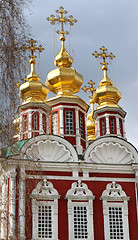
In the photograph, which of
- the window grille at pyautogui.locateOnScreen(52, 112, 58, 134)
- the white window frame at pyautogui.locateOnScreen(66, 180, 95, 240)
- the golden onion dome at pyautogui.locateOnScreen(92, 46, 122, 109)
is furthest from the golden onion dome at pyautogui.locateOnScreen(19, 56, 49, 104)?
the white window frame at pyautogui.locateOnScreen(66, 180, 95, 240)

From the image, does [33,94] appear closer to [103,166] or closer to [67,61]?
[67,61]

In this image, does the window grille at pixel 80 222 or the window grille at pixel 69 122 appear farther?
the window grille at pixel 69 122

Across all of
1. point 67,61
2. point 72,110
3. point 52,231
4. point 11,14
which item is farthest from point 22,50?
point 67,61

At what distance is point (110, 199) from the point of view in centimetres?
1923

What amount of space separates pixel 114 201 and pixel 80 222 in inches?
69.7

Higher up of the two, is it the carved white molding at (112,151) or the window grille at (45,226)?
the carved white molding at (112,151)

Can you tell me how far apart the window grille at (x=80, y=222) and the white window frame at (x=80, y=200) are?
0.50 feet

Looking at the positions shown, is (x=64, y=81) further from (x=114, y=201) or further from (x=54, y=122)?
(x=114, y=201)

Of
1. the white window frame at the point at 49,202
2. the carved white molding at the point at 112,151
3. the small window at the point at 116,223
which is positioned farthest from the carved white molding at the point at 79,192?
the carved white molding at the point at 112,151

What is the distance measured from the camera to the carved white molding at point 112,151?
66.6ft

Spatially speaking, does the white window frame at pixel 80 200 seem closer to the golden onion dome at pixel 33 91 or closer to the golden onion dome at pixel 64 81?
the golden onion dome at pixel 33 91

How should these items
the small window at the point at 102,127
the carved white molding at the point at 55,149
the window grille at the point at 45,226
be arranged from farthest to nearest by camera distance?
the small window at the point at 102,127 → the carved white molding at the point at 55,149 → the window grille at the point at 45,226

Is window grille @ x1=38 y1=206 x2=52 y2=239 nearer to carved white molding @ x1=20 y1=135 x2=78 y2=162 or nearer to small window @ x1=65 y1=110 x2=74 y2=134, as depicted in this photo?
carved white molding @ x1=20 y1=135 x2=78 y2=162

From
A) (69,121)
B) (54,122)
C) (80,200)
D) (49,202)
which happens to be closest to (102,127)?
(69,121)
